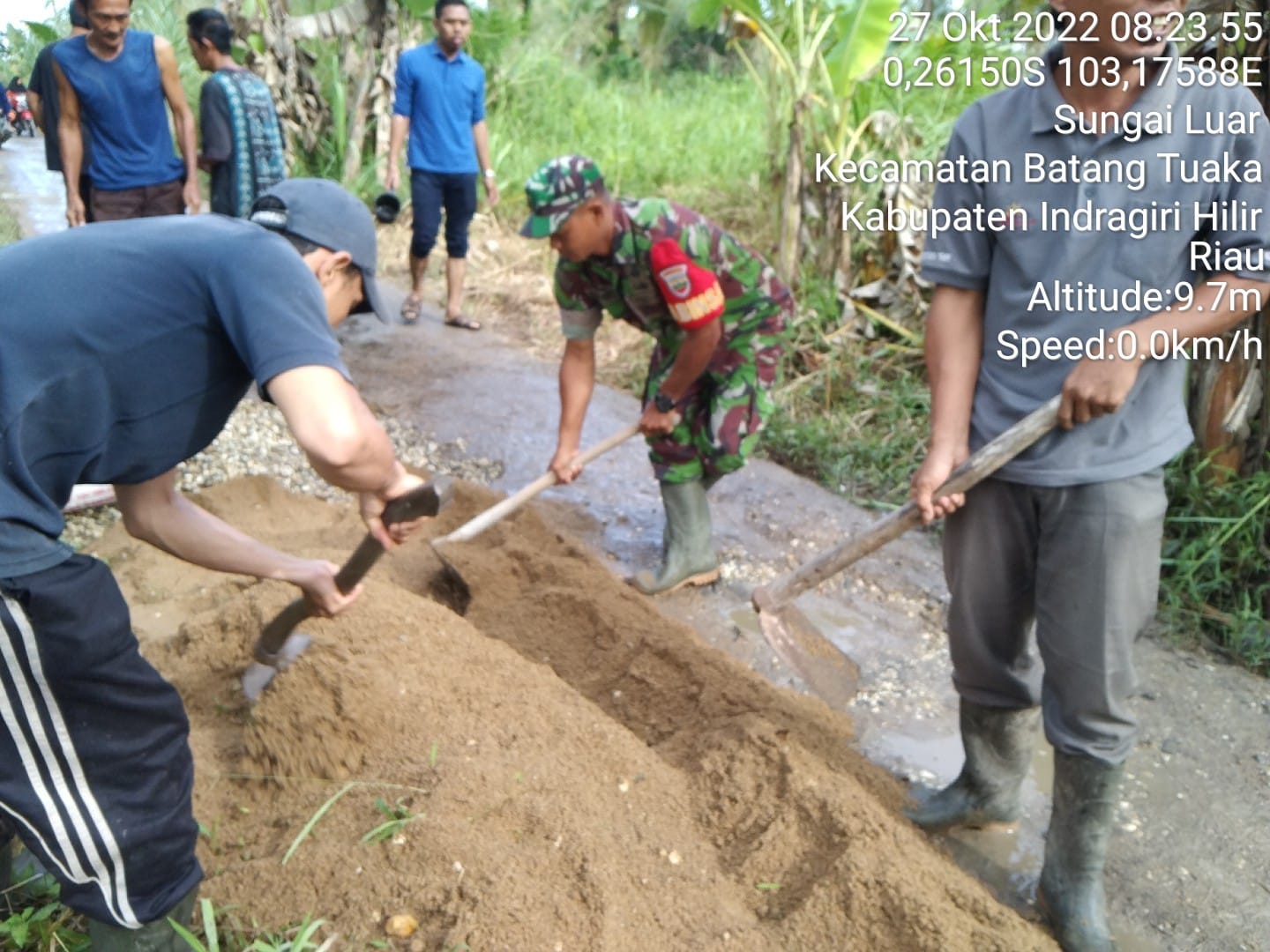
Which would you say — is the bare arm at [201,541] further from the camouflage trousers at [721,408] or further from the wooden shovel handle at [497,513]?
the camouflage trousers at [721,408]

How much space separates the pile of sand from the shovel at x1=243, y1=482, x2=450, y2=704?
8cm

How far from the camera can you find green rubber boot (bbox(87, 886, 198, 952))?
6.20ft

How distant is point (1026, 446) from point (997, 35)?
452 centimetres

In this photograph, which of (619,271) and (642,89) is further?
(642,89)

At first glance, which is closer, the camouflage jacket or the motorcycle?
the camouflage jacket

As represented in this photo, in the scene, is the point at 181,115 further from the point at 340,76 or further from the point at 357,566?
the point at 357,566

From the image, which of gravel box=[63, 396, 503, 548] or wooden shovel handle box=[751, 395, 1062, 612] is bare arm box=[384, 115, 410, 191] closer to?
gravel box=[63, 396, 503, 548]

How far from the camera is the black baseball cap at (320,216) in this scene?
1873 mm

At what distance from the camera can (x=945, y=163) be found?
2.20m

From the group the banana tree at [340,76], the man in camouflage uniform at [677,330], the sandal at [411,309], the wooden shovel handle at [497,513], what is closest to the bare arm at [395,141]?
the sandal at [411,309]

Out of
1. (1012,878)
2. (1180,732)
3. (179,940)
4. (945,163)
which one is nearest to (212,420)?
(179,940)

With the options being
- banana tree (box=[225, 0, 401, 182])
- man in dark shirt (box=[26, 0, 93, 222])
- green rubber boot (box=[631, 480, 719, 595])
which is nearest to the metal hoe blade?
green rubber boot (box=[631, 480, 719, 595])

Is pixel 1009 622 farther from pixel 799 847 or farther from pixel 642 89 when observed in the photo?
pixel 642 89

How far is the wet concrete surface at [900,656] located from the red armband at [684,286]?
1.03 meters
